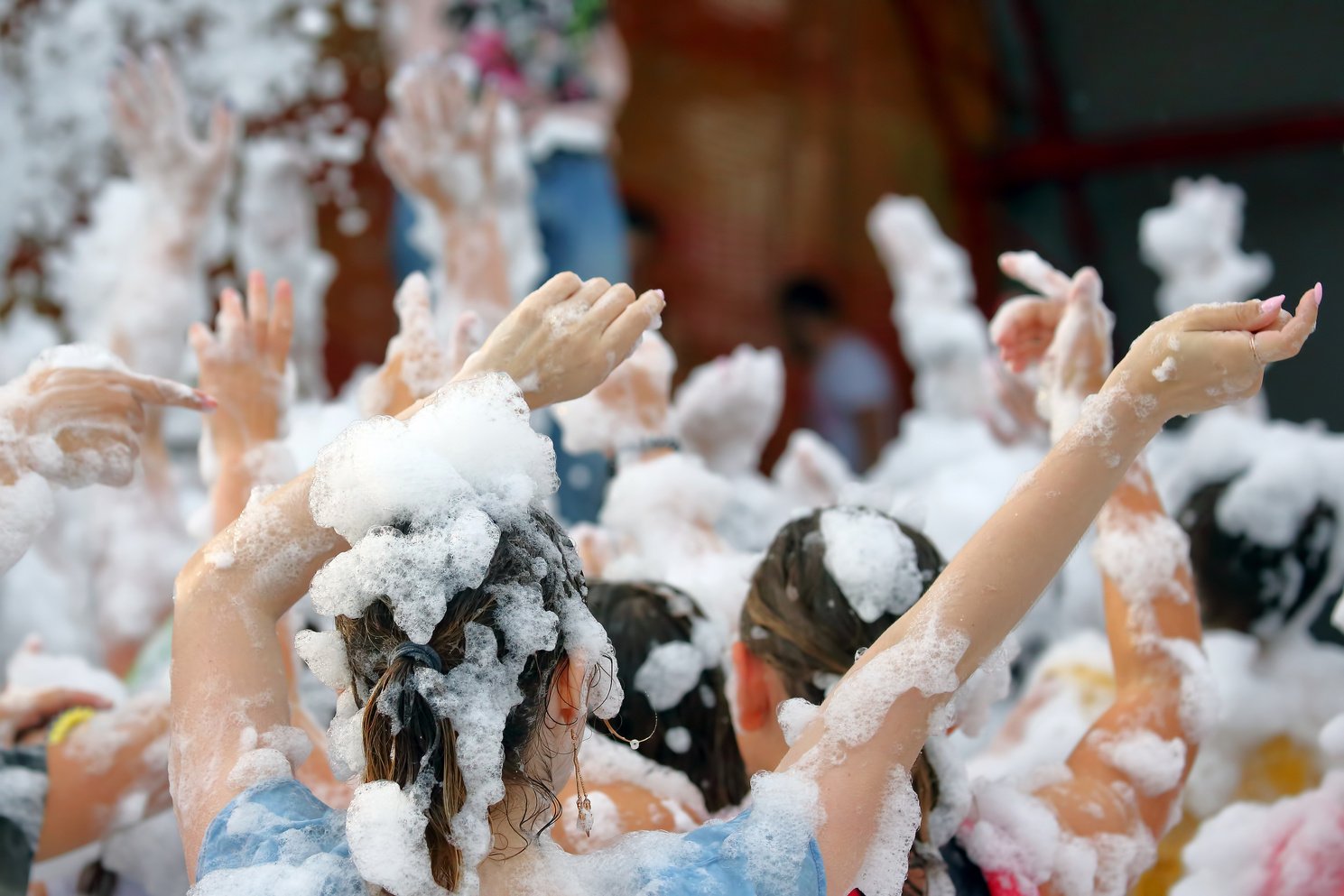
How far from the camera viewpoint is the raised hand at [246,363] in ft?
4.05

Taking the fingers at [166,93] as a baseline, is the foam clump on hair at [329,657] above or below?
below

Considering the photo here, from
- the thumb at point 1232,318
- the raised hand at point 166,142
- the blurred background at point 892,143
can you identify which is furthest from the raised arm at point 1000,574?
the blurred background at point 892,143

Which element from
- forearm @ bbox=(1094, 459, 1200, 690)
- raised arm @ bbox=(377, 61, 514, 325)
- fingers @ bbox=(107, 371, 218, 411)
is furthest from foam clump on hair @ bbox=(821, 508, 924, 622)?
raised arm @ bbox=(377, 61, 514, 325)

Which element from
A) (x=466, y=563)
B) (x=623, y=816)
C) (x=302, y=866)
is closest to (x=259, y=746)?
(x=302, y=866)

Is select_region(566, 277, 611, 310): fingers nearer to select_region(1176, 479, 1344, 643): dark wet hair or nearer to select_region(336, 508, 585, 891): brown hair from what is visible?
select_region(336, 508, 585, 891): brown hair

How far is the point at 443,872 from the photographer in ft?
2.57

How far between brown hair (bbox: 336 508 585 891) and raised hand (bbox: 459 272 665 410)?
0.38 feet

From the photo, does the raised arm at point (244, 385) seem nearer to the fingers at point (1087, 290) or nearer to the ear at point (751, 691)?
the ear at point (751, 691)

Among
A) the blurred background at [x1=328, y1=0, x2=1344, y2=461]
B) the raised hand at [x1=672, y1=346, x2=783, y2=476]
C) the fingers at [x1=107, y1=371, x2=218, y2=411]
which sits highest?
the blurred background at [x1=328, y1=0, x2=1344, y2=461]

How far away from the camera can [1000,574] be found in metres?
0.88

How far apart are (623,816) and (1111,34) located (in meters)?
3.58

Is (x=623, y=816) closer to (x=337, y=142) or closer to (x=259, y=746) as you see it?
(x=259, y=746)

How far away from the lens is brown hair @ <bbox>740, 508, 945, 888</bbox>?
1.06 meters

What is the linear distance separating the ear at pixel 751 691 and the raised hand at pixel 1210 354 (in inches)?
14.6
